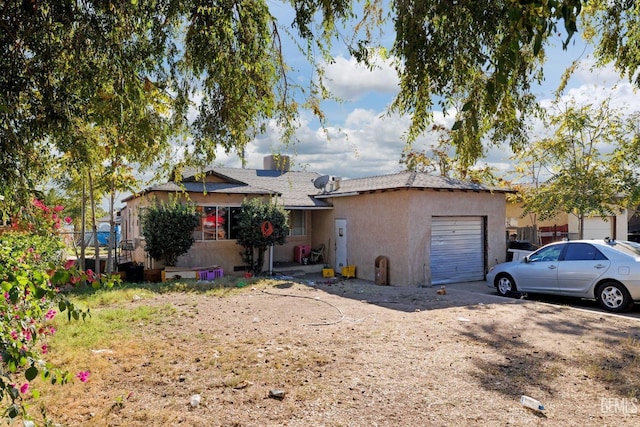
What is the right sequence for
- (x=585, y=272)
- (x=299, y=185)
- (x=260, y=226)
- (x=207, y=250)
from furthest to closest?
(x=299, y=185) → (x=207, y=250) → (x=260, y=226) → (x=585, y=272)

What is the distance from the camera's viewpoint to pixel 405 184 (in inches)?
540

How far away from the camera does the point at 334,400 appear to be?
4.66 meters

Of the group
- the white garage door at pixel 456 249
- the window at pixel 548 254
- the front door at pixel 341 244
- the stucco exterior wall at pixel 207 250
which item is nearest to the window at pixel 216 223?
the stucco exterior wall at pixel 207 250

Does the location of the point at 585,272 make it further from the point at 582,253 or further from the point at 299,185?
the point at 299,185

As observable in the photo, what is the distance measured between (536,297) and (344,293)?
16.4 feet

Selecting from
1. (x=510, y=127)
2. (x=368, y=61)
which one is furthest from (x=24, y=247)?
(x=510, y=127)

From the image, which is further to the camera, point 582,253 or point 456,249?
point 456,249

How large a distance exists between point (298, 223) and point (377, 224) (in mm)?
4589

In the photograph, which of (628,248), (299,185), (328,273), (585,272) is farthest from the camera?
(299,185)

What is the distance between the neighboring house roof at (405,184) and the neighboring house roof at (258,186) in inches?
40.0

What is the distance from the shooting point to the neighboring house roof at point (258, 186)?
15493 millimetres

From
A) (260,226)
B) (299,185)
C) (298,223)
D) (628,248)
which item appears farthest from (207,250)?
(628,248)

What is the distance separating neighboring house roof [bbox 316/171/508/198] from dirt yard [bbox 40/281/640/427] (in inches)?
218

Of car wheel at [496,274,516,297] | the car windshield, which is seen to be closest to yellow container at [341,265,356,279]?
car wheel at [496,274,516,297]
